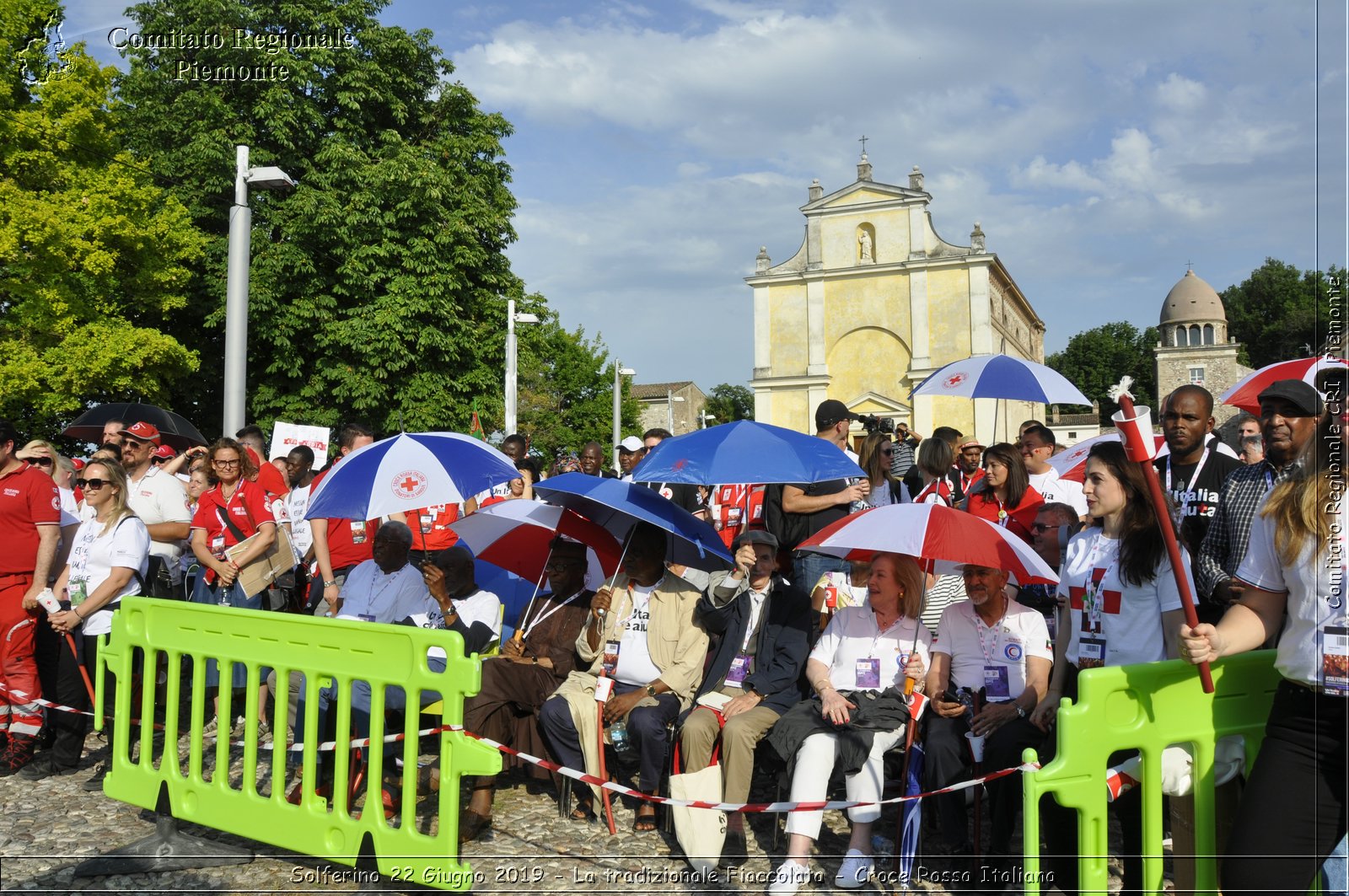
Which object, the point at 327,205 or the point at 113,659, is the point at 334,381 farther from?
the point at 113,659

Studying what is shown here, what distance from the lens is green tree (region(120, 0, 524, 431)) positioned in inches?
892

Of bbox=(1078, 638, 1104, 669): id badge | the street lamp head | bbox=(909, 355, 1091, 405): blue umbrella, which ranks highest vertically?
the street lamp head

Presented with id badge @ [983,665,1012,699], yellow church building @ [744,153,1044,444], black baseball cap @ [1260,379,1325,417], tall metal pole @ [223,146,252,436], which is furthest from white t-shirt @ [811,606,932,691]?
yellow church building @ [744,153,1044,444]

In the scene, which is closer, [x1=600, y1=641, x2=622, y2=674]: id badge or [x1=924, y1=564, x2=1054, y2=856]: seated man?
[x1=924, y1=564, x2=1054, y2=856]: seated man

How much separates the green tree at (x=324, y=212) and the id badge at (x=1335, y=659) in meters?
21.6

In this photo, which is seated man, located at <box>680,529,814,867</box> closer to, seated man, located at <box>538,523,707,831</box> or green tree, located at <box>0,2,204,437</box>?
seated man, located at <box>538,523,707,831</box>

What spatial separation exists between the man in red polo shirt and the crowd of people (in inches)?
0.6

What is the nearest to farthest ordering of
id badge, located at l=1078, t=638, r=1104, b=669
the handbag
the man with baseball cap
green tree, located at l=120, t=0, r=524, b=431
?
1. id badge, located at l=1078, t=638, r=1104, b=669
2. the handbag
3. the man with baseball cap
4. green tree, located at l=120, t=0, r=524, b=431

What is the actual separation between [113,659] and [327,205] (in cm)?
1902

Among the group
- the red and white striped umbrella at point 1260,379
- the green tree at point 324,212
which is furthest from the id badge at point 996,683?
the green tree at point 324,212

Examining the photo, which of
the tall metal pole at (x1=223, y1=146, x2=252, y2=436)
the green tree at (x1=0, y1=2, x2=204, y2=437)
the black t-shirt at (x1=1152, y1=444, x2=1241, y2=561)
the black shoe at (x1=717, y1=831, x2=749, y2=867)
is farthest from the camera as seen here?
the green tree at (x1=0, y1=2, x2=204, y2=437)

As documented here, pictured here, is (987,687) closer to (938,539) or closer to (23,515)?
(938,539)

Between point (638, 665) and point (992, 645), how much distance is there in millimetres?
1992

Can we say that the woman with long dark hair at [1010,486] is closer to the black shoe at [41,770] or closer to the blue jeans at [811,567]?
the blue jeans at [811,567]
